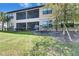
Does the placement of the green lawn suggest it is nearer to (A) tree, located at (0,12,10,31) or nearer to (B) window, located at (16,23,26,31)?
(B) window, located at (16,23,26,31)

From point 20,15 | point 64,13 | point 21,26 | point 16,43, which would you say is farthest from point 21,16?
point 64,13

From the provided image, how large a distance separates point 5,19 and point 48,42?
0.65m

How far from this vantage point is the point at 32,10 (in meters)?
2.46

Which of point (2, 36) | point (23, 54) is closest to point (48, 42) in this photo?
point (23, 54)

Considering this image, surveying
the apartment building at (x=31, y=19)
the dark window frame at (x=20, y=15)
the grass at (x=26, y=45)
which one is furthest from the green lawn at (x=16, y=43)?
the dark window frame at (x=20, y=15)

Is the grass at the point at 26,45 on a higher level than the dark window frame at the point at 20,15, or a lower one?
lower

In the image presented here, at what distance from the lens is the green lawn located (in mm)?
2396

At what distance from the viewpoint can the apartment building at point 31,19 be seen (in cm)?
242

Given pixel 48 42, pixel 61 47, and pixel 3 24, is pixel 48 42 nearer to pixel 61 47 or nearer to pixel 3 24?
pixel 61 47

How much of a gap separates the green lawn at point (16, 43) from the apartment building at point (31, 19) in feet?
0.33

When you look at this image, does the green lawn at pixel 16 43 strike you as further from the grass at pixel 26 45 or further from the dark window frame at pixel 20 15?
the dark window frame at pixel 20 15

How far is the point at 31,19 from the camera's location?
2443 millimetres

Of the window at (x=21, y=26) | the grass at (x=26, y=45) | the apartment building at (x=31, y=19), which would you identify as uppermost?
the apartment building at (x=31, y=19)

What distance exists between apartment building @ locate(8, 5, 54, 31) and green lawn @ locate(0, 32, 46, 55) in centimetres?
10
